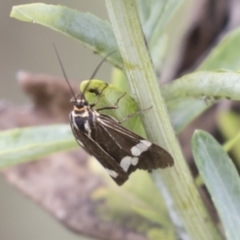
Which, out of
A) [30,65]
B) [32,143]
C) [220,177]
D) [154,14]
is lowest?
[30,65]

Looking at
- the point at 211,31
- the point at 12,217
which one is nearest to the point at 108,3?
the point at 211,31

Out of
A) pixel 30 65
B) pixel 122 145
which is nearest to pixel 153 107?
pixel 122 145

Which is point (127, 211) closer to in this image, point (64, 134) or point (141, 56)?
point (64, 134)

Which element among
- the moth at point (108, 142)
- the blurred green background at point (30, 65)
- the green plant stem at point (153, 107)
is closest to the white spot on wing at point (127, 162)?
the moth at point (108, 142)

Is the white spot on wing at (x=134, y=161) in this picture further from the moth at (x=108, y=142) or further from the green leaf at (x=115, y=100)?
the green leaf at (x=115, y=100)

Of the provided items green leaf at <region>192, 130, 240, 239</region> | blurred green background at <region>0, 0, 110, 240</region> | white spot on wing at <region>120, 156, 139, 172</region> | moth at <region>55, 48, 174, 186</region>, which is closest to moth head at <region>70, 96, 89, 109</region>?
moth at <region>55, 48, 174, 186</region>

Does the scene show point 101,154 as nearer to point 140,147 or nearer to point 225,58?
point 140,147
